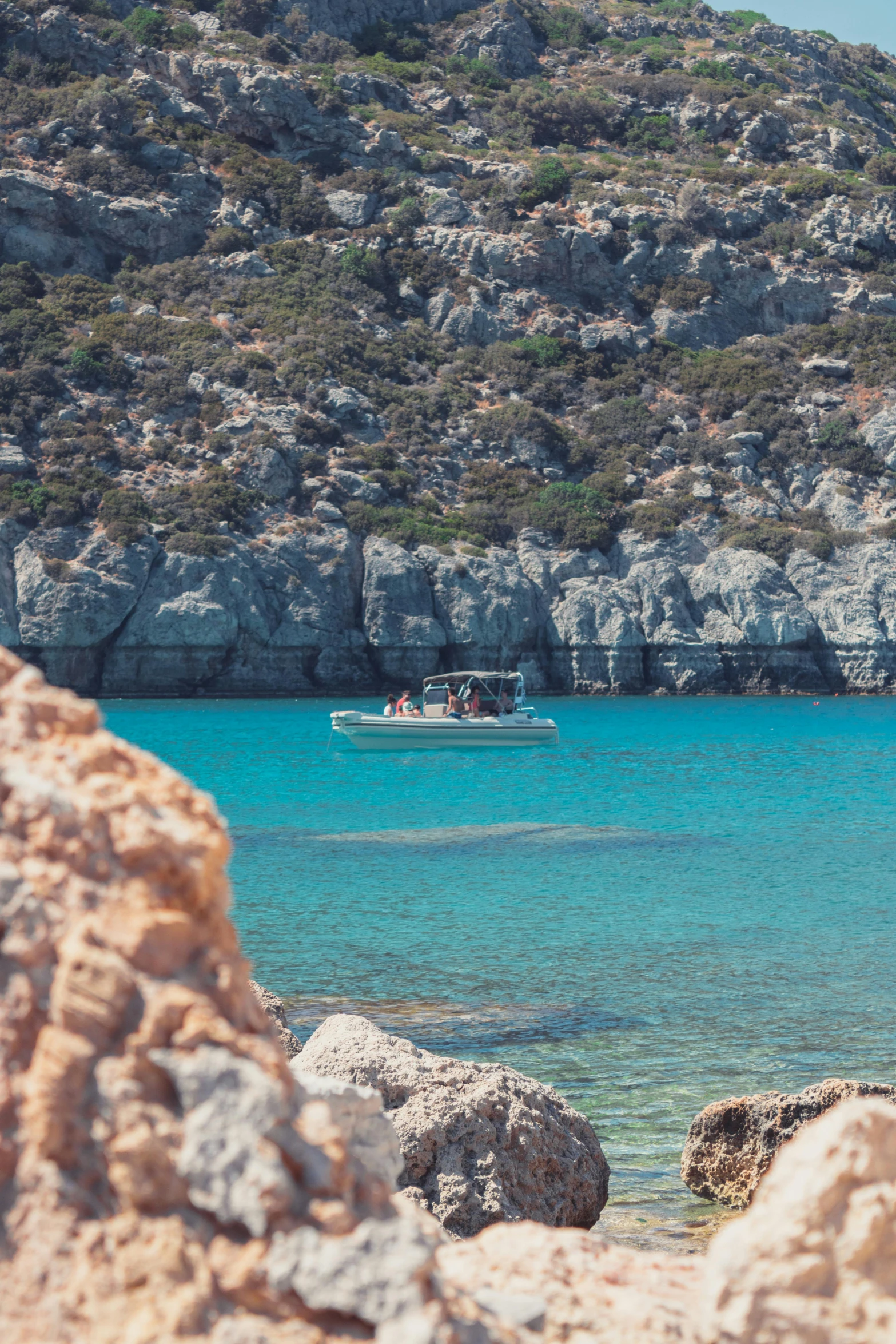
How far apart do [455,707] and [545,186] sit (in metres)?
42.7

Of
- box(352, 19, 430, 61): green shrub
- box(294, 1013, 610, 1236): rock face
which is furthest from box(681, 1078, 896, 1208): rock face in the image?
box(352, 19, 430, 61): green shrub

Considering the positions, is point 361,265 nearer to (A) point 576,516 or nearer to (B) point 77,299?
(B) point 77,299

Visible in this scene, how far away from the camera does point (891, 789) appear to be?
2306cm

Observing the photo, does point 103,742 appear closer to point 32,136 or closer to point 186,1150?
point 186,1150

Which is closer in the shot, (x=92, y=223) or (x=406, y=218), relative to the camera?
(x=92, y=223)

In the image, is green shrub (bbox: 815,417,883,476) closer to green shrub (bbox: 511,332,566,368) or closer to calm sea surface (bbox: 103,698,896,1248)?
green shrub (bbox: 511,332,566,368)

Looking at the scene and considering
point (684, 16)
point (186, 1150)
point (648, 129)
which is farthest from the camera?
point (684, 16)

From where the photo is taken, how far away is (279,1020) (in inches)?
221

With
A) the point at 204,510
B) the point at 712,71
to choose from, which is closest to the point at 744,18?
the point at 712,71

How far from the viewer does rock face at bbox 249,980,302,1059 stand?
5035 mm

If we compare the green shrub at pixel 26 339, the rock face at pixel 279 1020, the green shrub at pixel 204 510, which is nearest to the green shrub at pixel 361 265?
the green shrub at pixel 26 339

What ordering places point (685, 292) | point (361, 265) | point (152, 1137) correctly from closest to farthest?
point (152, 1137)
point (361, 265)
point (685, 292)

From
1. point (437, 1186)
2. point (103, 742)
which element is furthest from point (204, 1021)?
point (437, 1186)

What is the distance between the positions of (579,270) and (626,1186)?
6096cm
